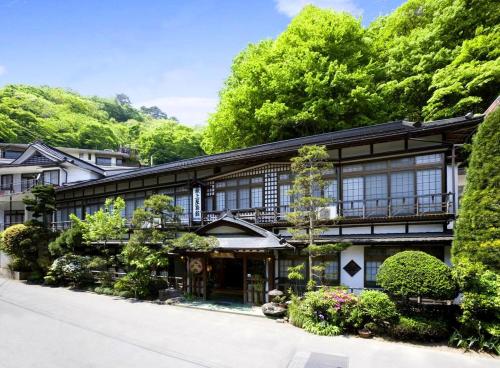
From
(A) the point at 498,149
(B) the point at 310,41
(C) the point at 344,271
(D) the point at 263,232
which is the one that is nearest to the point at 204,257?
(D) the point at 263,232

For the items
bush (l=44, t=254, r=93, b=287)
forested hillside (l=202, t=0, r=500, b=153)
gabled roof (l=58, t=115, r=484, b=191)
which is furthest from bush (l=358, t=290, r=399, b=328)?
bush (l=44, t=254, r=93, b=287)

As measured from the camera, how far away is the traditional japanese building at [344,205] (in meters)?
14.6

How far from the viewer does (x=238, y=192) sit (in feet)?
66.9

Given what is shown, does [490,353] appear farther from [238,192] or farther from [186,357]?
[238,192]

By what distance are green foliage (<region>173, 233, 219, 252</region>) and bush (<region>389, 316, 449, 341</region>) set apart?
9.10 metres

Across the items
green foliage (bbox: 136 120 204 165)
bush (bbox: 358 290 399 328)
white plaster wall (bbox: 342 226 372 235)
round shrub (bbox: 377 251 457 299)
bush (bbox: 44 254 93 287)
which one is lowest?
bush (bbox: 44 254 93 287)

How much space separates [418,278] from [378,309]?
1.73 meters

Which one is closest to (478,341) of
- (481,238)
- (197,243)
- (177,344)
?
(481,238)

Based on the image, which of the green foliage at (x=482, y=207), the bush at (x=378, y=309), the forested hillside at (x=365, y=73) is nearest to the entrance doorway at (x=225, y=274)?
the bush at (x=378, y=309)

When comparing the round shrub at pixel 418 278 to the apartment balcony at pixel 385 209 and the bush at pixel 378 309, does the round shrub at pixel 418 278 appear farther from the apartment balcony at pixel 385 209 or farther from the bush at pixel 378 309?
the apartment balcony at pixel 385 209

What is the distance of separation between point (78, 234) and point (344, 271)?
58.8 feet

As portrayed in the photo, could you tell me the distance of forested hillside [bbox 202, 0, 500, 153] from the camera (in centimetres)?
2259

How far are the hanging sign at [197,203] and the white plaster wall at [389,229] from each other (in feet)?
34.8

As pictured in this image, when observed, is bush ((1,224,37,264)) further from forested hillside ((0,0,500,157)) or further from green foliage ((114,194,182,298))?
forested hillside ((0,0,500,157))
